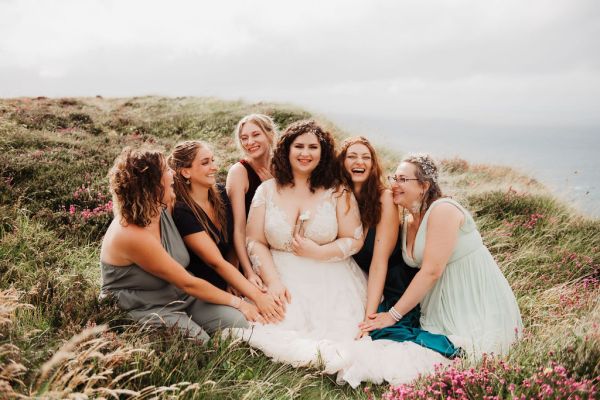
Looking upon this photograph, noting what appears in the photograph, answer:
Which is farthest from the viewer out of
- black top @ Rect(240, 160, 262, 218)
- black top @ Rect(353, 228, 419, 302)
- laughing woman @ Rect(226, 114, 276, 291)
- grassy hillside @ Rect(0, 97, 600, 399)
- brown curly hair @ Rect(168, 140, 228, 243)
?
black top @ Rect(240, 160, 262, 218)

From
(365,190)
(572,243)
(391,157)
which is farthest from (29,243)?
(391,157)

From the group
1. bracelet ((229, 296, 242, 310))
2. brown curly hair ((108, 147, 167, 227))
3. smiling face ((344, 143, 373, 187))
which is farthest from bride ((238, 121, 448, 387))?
brown curly hair ((108, 147, 167, 227))

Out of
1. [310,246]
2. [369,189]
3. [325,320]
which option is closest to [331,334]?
[325,320]

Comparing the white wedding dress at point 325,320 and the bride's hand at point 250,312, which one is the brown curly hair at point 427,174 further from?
the bride's hand at point 250,312

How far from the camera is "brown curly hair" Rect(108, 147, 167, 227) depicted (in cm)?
372

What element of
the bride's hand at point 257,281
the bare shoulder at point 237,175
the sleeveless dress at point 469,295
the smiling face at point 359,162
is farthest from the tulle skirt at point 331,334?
the bare shoulder at point 237,175

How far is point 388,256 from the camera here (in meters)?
4.86

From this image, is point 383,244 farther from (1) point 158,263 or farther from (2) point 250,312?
(1) point 158,263

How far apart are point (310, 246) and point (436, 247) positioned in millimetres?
1326

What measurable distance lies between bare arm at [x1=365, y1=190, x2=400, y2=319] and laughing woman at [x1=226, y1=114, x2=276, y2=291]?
158cm

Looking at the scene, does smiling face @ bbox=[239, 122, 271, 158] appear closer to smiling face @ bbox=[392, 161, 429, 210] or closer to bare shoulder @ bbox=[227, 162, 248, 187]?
bare shoulder @ bbox=[227, 162, 248, 187]

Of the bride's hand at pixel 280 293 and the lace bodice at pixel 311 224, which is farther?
the lace bodice at pixel 311 224

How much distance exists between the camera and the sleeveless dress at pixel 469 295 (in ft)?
14.2

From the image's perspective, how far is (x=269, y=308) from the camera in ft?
14.8
